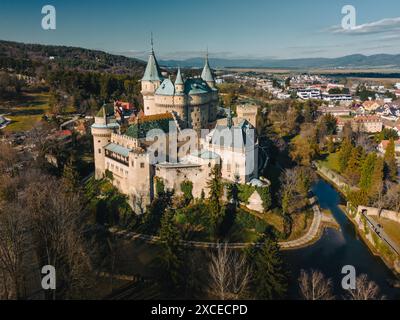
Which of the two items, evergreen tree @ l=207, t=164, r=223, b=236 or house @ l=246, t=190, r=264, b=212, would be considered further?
house @ l=246, t=190, r=264, b=212

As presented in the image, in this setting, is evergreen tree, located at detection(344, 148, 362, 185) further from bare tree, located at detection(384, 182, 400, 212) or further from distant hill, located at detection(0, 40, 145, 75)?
distant hill, located at detection(0, 40, 145, 75)

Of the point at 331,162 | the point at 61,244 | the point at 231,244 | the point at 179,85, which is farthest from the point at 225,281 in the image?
the point at 331,162

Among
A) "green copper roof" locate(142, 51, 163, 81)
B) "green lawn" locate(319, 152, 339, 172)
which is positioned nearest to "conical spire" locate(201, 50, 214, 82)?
"green copper roof" locate(142, 51, 163, 81)

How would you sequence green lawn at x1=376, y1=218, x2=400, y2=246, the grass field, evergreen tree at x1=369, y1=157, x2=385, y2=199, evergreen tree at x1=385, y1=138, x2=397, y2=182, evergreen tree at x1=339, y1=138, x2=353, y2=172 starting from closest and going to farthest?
green lawn at x1=376, y1=218, x2=400, y2=246 < evergreen tree at x1=369, y1=157, x2=385, y2=199 < evergreen tree at x1=385, y1=138, x2=397, y2=182 < evergreen tree at x1=339, y1=138, x2=353, y2=172 < the grass field

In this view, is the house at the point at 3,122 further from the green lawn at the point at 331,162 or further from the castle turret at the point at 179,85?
the green lawn at the point at 331,162

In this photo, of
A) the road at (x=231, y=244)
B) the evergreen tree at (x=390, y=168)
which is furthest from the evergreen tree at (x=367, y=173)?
the road at (x=231, y=244)

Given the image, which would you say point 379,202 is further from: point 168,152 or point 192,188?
point 168,152

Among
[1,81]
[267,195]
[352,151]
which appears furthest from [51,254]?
[1,81]
